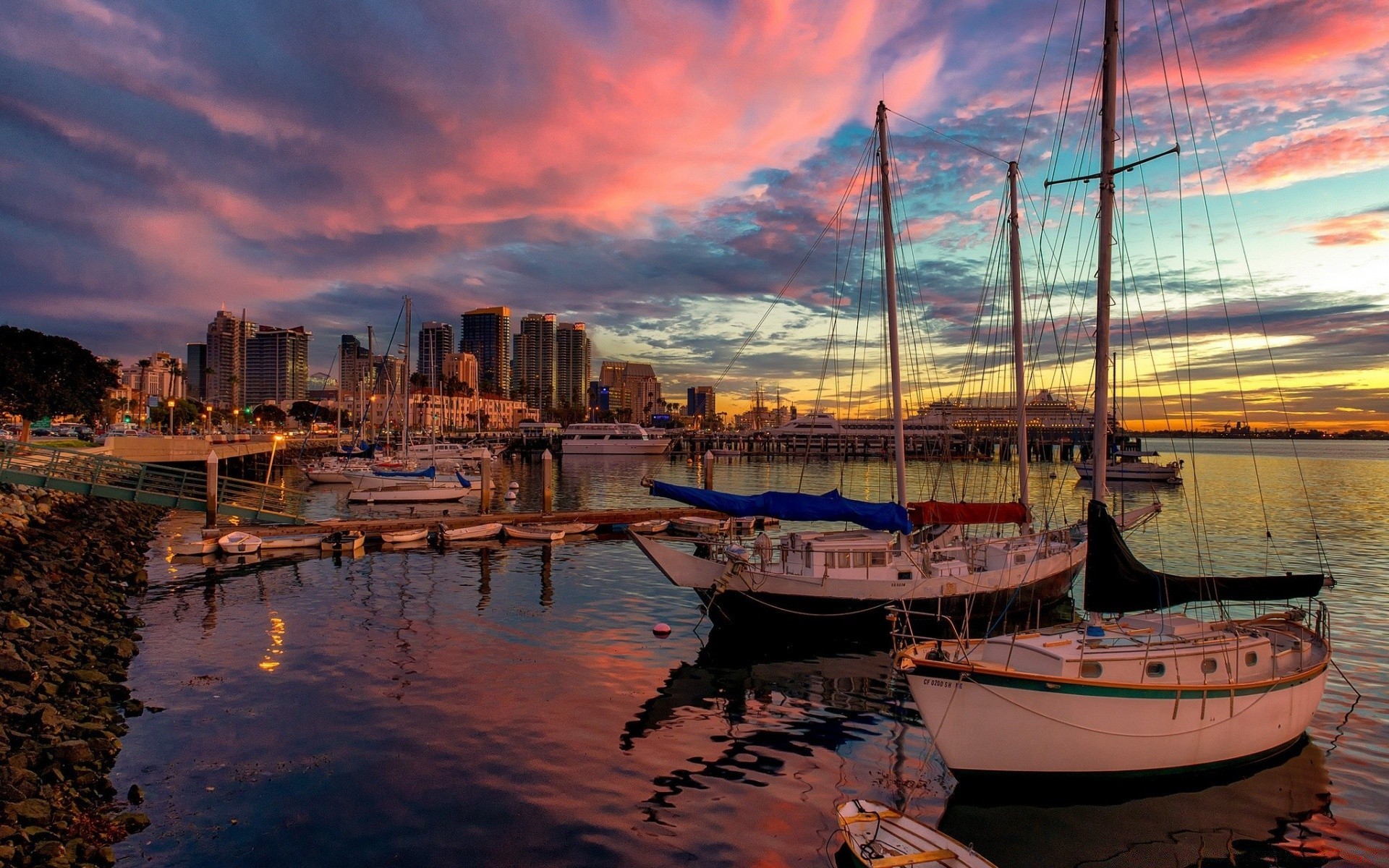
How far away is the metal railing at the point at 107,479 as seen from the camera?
33.4m

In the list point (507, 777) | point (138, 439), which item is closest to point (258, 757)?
point (507, 777)

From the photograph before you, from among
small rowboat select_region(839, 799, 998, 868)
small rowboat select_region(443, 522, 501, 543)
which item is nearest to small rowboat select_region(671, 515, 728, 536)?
small rowboat select_region(443, 522, 501, 543)

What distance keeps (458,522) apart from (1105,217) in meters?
34.3

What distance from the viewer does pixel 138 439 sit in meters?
74.8

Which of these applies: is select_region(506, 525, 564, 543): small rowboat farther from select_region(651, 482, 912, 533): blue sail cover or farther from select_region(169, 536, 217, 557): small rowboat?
select_region(651, 482, 912, 533): blue sail cover

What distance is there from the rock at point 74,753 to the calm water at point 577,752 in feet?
2.46

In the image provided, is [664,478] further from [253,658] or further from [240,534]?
[253,658]

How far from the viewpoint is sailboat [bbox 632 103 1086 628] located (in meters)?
21.8

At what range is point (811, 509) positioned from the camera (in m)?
22.9

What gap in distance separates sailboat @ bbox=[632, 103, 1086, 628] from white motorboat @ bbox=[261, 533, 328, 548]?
20.4 m

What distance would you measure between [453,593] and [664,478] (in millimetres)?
64707

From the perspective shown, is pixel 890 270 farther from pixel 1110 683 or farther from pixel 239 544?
pixel 239 544

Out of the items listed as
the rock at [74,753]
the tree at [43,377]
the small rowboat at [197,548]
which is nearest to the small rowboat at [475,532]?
the small rowboat at [197,548]

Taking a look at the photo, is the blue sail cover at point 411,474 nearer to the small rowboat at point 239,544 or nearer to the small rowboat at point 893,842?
the small rowboat at point 239,544
